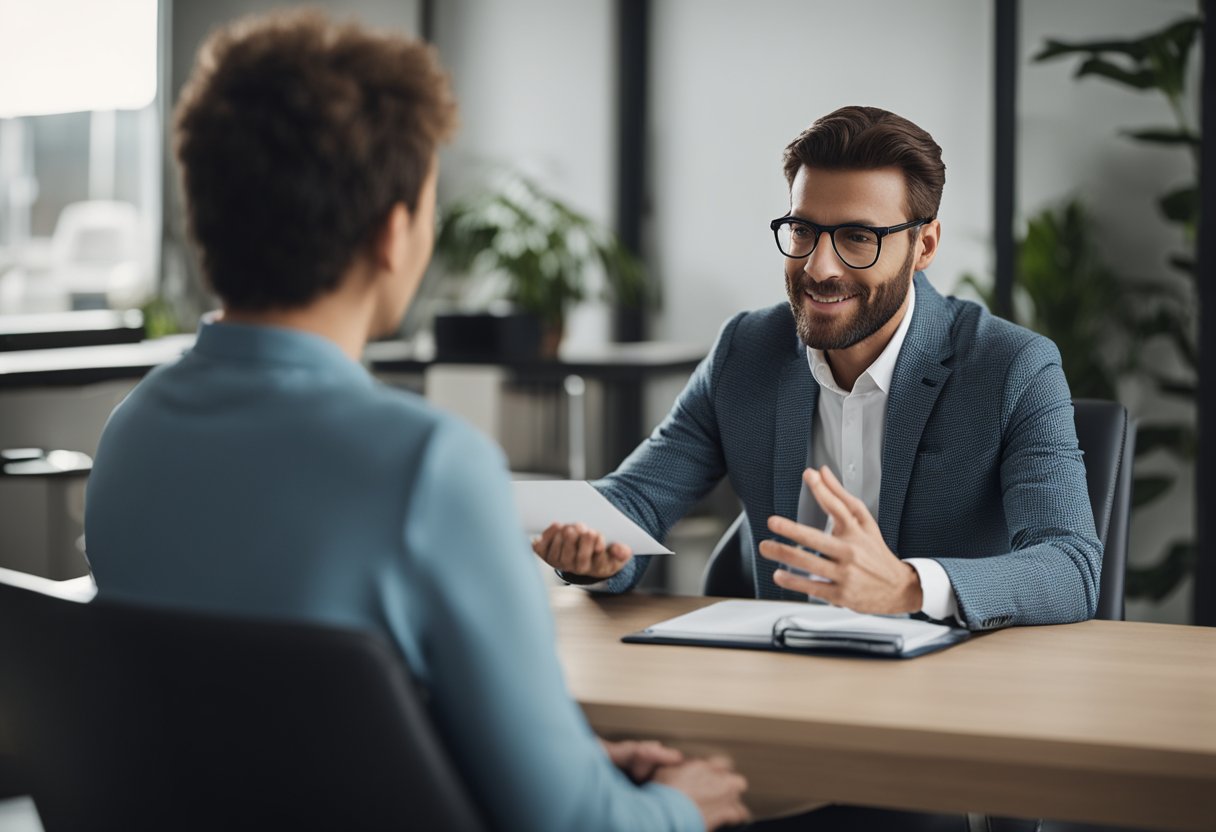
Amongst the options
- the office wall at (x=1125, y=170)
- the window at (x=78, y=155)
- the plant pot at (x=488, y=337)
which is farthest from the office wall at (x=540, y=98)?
the office wall at (x=1125, y=170)

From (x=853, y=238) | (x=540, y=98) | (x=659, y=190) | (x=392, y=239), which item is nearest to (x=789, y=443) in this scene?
(x=853, y=238)

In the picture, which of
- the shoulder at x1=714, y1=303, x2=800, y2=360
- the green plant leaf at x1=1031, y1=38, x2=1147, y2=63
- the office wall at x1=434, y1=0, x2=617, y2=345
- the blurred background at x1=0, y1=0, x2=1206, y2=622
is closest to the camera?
the shoulder at x1=714, y1=303, x2=800, y2=360

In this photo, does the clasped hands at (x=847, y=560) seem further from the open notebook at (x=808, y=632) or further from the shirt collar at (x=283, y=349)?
the shirt collar at (x=283, y=349)

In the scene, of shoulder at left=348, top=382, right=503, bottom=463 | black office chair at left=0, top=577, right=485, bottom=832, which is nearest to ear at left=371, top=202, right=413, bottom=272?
shoulder at left=348, top=382, right=503, bottom=463

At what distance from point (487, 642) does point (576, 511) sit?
84 centimetres

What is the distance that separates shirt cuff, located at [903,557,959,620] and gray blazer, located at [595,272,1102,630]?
0.05 ft

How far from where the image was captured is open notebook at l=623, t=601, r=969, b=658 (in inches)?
58.5

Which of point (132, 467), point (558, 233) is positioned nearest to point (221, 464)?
point (132, 467)

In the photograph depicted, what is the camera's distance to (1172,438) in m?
3.93

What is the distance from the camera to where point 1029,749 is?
120cm

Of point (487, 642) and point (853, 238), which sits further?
point (853, 238)

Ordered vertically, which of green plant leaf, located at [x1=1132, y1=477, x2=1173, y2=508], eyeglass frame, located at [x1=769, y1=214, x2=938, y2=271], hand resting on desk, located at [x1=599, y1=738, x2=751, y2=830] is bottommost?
green plant leaf, located at [x1=1132, y1=477, x2=1173, y2=508]

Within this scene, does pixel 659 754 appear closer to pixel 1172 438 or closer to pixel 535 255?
pixel 1172 438

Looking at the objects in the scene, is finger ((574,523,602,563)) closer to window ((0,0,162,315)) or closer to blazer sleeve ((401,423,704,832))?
blazer sleeve ((401,423,704,832))
